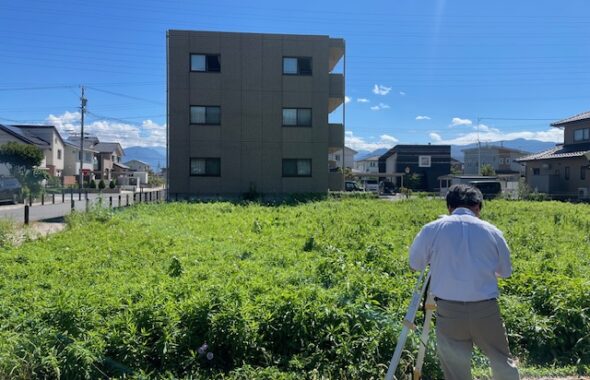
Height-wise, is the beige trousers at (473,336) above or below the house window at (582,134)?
below

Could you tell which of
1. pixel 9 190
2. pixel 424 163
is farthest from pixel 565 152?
pixel 9 190

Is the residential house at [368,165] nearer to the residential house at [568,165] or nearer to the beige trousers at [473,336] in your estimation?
the residential house at [568,165]

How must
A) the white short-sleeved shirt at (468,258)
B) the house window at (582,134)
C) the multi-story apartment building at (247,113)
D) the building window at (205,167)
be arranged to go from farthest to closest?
1. the house window at (582,134)
2. the building window at (205,167)
3. the multi-story apartment building at (247,113)
4. the white short-sleeved shirt at (468,258)

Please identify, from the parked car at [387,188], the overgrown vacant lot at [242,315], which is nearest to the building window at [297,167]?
the overgrown vacant lot at [242,315]

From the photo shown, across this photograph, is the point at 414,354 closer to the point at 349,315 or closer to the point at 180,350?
the point at 349,315

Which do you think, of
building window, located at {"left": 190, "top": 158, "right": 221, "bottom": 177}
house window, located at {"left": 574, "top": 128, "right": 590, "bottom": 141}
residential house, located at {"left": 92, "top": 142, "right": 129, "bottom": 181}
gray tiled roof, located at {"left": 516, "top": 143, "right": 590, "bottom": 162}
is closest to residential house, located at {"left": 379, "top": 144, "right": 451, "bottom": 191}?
gray tiled roof, located at {"left": 516, "top": 143, "right": 590, "bottom": 162}

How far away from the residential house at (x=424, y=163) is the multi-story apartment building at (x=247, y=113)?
38673 millimetres

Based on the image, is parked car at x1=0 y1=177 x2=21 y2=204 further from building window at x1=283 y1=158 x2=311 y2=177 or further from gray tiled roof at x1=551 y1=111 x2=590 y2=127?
gray tiled roof at x1=551 y1=111 x2=590 y2=127

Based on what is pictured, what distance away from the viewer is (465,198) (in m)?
3.04

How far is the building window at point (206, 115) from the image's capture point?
25.7 meters

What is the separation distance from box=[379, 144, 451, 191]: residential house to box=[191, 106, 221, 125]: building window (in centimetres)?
4130

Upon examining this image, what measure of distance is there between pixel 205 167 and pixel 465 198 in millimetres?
23807

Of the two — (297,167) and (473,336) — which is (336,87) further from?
(473,336)

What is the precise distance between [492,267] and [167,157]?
24.4m
